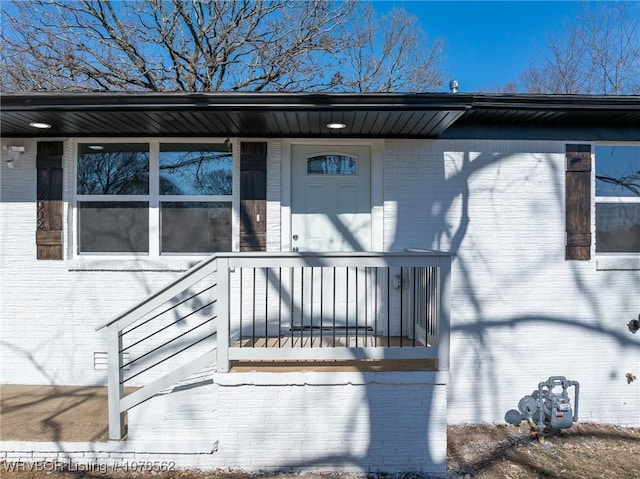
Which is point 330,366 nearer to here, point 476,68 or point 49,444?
point 49,444

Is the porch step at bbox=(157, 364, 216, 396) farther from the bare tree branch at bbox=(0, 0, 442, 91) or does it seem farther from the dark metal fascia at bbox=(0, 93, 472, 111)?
the bare tree branch at bbox=(0, 0, 442, 91)

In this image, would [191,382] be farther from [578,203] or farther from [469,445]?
[578,203]

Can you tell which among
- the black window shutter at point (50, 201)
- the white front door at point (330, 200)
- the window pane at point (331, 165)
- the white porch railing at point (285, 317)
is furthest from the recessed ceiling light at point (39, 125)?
the window pane at point (331, 165)

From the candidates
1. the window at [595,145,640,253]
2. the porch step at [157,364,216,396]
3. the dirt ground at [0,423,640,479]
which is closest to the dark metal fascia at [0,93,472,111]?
the window at [595,145,640,253]

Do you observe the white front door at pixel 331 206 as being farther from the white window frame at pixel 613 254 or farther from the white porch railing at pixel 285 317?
the white window frame at pixel 613 254

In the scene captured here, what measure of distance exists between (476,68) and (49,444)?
1132cm

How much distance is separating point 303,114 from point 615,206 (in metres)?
3.67

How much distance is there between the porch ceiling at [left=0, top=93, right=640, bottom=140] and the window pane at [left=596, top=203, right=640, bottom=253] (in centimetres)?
83

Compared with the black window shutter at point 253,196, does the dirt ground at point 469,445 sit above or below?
below

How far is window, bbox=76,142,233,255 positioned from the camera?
4320mm

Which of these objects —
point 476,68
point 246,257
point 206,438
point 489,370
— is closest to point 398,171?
point 246,257

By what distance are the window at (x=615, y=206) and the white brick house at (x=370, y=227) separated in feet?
0.05

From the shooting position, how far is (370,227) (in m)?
4.37

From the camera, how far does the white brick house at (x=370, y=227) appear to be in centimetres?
421
